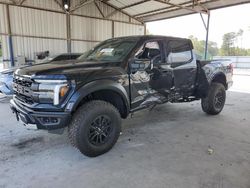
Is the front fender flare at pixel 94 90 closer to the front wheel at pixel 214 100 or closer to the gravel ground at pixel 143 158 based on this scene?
the gravel ground at pixel 143 158

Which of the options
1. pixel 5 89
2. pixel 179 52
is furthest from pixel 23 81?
pixel 5 89

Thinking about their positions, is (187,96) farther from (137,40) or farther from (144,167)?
(144,167)

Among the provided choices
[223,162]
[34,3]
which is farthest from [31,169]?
[34,3]

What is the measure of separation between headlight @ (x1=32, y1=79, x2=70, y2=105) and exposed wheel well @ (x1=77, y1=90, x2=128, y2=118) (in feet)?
1.24

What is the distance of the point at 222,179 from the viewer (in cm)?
240

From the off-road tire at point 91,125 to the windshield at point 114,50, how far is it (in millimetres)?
806

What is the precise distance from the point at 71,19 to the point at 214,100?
35.8 feet

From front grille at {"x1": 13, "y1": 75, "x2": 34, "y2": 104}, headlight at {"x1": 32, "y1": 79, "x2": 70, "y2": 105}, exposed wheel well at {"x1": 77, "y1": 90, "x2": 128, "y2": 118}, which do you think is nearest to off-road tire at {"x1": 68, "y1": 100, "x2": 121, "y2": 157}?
exposed wheel well at {"x1": 77, "y1": 90, "x2": 128, "y2": 118}

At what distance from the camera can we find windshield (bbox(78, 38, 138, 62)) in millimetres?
3270

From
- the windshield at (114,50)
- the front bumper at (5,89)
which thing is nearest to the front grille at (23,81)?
the windshield at (114,50)

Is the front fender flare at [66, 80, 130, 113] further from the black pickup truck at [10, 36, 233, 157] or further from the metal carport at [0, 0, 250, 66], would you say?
the metal carport at [0, 0, 250, 66]

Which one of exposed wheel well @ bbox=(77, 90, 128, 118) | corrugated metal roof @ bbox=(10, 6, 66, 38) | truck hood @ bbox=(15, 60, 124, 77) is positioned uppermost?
corrugated metal roof @ bbox=(10, 6, 66, 38)

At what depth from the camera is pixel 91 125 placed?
2785mm

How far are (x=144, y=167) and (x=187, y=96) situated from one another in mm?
2256
